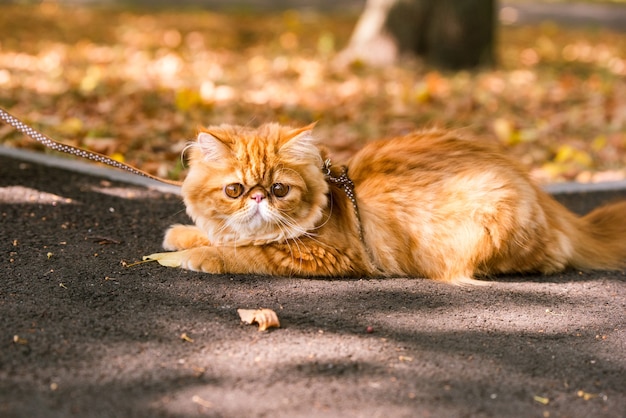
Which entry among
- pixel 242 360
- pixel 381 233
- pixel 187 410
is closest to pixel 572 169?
pixel 381 233

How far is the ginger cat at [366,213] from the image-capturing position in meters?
3.53

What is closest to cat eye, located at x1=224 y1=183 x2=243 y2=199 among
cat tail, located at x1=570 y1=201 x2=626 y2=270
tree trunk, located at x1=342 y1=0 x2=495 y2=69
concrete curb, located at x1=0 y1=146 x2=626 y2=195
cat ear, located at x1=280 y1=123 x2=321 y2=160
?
cat ear, located at x1=280 y1=123 x2=321 y2=160

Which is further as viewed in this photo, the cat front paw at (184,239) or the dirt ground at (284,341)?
the cat front paw at (184,239)

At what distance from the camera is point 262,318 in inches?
121

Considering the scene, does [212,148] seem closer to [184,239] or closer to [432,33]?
[184,239]

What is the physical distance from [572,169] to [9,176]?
464cm

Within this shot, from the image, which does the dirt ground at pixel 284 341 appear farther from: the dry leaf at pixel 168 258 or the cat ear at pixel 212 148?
the cat ear at pixel 212 148

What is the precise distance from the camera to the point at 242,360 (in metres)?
2.78

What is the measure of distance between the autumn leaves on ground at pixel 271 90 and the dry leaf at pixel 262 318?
2.35 m

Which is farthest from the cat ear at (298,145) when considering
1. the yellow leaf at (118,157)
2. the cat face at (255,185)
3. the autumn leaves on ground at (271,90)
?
the yellow leaf at (118,157)

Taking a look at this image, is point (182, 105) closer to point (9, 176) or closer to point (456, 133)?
point (9, 176)

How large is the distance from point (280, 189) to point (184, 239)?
0.73m

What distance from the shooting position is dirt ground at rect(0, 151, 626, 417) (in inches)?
99.0

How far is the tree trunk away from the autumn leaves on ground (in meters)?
0.24
